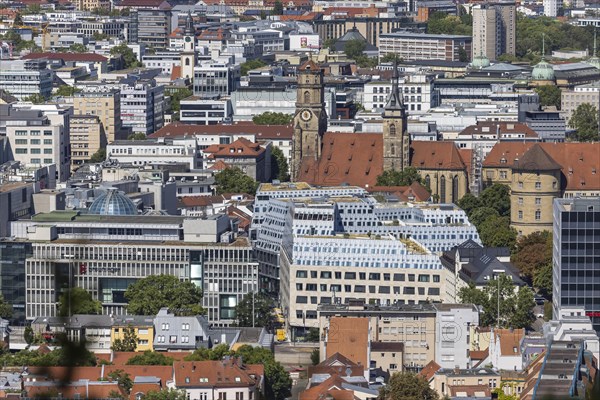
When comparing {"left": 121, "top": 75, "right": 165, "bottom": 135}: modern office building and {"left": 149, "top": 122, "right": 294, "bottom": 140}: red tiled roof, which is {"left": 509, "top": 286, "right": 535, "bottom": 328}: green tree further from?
{"left": 121, "top": 75, "right": 165, "bottom": 135}: modern office building

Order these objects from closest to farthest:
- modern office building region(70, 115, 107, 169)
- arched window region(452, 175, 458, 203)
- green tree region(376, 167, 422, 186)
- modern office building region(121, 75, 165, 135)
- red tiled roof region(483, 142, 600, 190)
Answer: red tiled roof region(483, 142, 600, 190)
green tree region(376, 167, 422, 186)
arched window region(452, 175, 458, 203)
modern office building region(70, 115, 107, 169)
modern office building region(121, 75, 165, 135)

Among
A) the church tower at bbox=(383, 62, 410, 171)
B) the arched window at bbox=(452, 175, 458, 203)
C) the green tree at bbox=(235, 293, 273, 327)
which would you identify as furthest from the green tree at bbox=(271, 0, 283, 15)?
the green tree at bbox=(235, 293, 273, 327)

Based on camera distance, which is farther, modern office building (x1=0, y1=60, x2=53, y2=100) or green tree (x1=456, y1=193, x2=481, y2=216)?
modern office building (x1=0, y1=60, x2=53, y2=100)

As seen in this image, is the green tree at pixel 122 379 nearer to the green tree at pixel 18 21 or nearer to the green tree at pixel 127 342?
the green tree at pixel 127 342

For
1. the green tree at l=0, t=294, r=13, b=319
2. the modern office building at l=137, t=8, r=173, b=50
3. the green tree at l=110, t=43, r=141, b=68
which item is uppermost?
the modern office building at l=137, t=8, r=173, b=50

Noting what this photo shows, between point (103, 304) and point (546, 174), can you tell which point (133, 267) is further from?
point (546, 174)

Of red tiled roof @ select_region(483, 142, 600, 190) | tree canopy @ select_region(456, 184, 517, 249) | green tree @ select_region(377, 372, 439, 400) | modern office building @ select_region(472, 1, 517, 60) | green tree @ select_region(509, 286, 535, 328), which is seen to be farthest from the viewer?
modern office building @ select_region(472, 1, 517, 60)

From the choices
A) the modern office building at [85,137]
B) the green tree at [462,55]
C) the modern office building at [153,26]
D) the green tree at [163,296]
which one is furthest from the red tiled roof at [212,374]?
the modern office building at [153,26]
